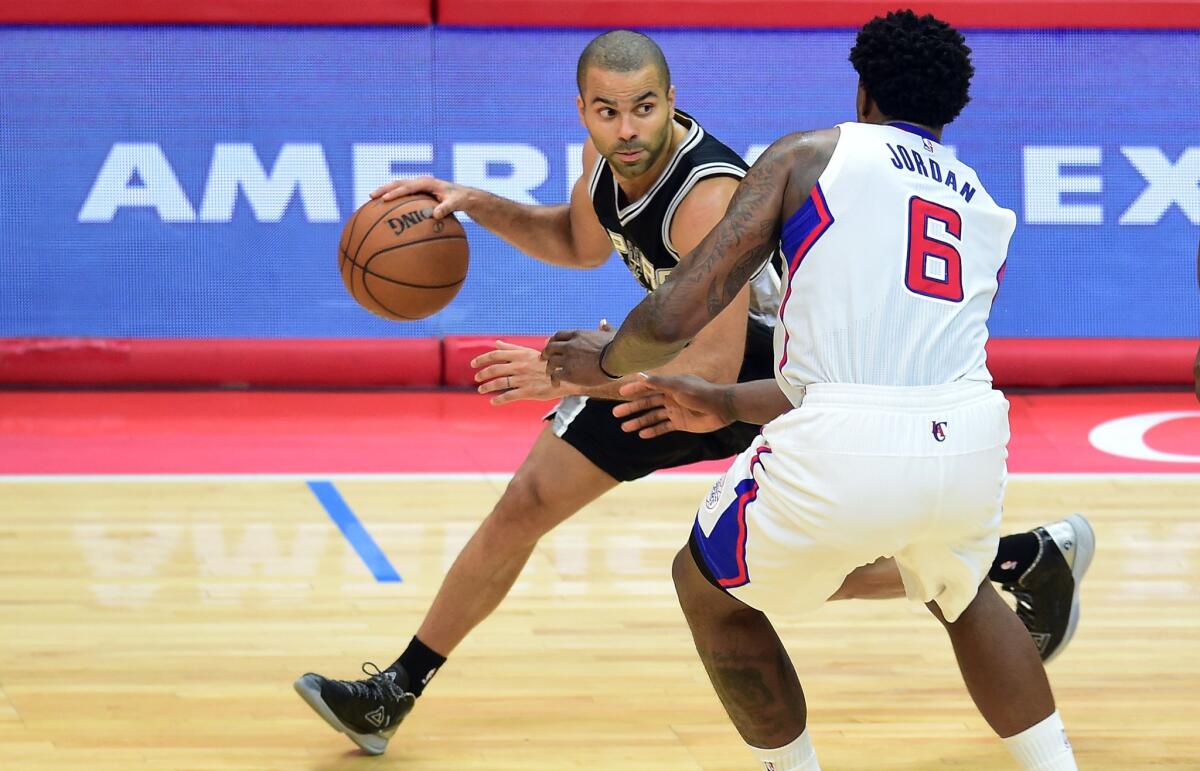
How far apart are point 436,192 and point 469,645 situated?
1.31m

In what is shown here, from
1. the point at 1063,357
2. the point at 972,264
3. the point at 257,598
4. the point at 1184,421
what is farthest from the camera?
the point at 1063,357

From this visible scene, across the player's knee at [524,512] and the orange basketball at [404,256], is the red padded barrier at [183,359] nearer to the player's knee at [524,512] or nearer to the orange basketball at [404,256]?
the orange basketball at [404,256]

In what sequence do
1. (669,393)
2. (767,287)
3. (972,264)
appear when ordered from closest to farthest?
1. (972,264)
2. (669,393)
3. (767,287)

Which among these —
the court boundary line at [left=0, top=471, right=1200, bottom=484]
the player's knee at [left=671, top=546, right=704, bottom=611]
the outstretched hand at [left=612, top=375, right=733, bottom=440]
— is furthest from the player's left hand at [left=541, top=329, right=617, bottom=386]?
the court boundary line at [left=0, top=471, right=1200, bottom=484]

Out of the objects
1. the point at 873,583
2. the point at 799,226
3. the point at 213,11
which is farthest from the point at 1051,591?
the point at 213,11

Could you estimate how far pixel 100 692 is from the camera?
407 cm

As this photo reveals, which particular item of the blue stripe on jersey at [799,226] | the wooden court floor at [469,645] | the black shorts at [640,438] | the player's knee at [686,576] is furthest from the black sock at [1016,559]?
the blue stripe on jersey at [799,226]

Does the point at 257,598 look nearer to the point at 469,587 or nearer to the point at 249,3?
the point at 469,587

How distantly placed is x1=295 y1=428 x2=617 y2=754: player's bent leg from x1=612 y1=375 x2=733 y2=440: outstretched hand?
45 cm

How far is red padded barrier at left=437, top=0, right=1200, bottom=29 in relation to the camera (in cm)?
800

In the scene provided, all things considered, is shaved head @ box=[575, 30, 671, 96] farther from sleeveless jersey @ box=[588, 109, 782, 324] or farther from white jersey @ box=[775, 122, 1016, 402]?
white jersey @ box=[775, 122, 1016, 402]

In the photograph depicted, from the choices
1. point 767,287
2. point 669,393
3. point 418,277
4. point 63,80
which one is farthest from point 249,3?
point 669,393

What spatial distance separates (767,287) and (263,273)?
4.70m

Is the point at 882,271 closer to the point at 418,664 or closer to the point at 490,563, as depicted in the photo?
the point at 490,563
